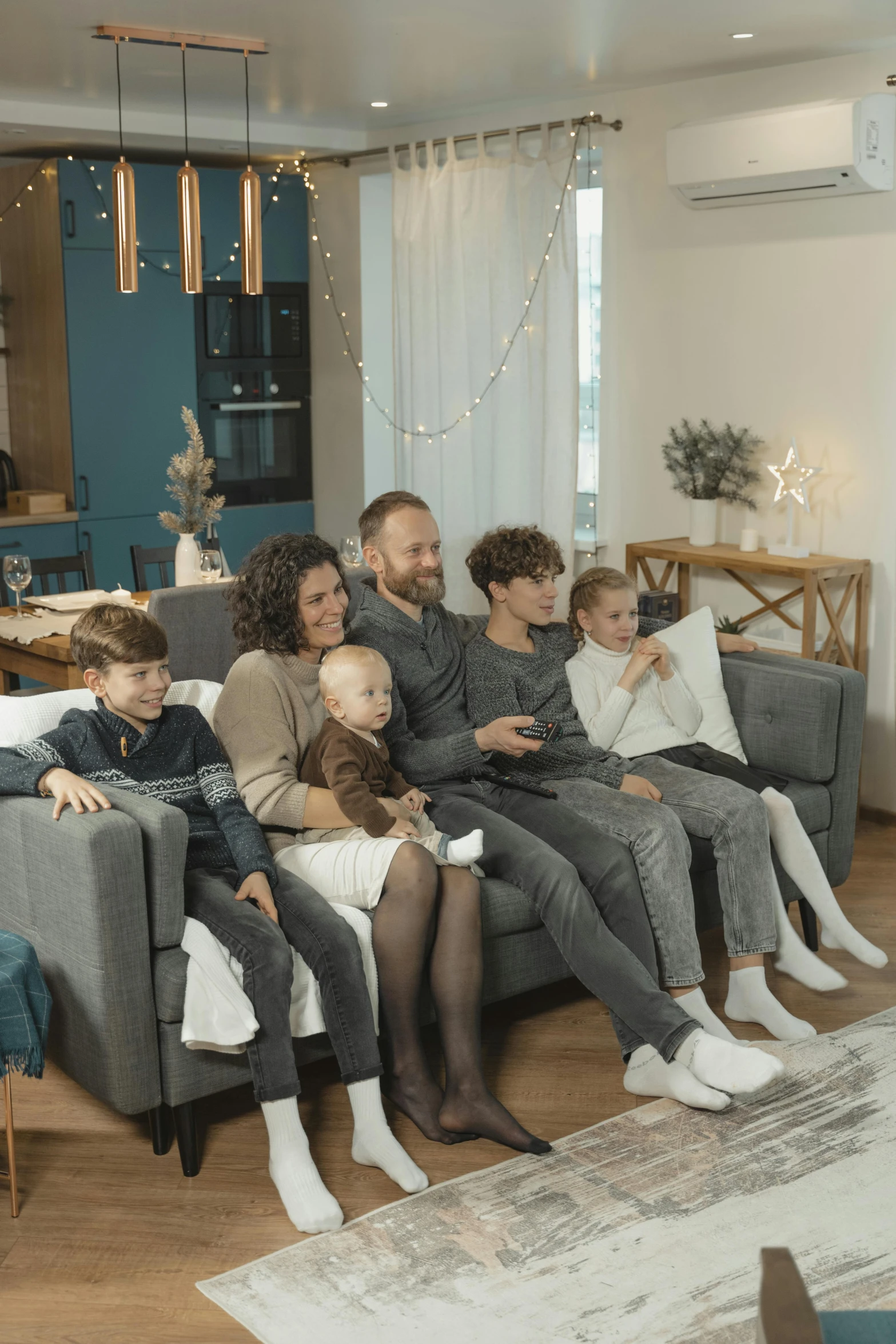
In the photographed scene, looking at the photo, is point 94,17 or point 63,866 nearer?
point 63,866

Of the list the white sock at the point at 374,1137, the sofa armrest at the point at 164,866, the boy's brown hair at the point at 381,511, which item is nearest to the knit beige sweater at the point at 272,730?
the sofa armrest at the point at 164,866

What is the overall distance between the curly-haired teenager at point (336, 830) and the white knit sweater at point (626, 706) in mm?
653

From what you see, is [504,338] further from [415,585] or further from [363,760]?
[363,760]

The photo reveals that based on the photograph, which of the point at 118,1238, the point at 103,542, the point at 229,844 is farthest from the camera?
the point at 103,542

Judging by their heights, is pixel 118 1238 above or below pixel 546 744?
below

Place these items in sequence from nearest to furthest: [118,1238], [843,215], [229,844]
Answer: [118,1238] → [229,844] → [843,215]

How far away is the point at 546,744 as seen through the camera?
3.17m

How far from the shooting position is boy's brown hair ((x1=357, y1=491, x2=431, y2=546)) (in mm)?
3123

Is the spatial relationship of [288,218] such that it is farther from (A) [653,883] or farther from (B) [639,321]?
(A) [653,883]

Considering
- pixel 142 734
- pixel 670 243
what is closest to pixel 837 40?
pixel 670 243

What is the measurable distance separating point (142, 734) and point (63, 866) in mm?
365

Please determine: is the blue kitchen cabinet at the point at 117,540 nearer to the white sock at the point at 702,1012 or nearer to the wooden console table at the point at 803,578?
the wooden console table at the point at 803,578

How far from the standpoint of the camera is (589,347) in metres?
5.25

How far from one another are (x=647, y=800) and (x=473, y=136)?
329cm
